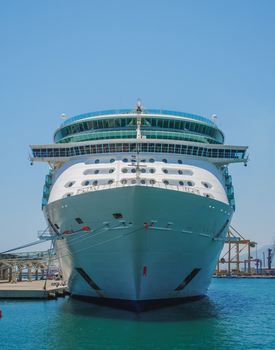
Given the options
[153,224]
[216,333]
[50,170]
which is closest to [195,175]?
[153,224]

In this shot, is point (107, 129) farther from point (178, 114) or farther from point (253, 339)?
point (253, 339)

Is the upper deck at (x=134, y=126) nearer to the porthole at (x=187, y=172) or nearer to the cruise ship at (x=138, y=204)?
the cruise ship at (x=138, y=204)

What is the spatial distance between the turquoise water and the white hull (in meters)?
1.43

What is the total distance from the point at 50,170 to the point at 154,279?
47.0 feet

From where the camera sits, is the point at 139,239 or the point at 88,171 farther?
the point at 88,171

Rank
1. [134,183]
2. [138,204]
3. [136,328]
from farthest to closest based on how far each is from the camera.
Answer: [134,183], [138,204], [136,328]

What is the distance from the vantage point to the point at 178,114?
3262cm

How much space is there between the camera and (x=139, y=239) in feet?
75.5

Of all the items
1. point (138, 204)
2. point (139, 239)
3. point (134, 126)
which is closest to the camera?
point (138, 204)

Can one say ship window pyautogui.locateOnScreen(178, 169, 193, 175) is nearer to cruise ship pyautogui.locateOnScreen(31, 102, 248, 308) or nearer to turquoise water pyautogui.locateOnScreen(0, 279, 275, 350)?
cruise ship pyautogui.locateOnScreen(31, 102, 248, 308)

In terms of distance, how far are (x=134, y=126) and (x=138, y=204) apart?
9459 millimetres

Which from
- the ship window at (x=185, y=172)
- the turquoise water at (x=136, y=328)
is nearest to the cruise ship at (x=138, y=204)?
the ship window at (x=185, y=172)

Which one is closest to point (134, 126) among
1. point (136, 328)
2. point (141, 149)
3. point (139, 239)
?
point (141, 149)

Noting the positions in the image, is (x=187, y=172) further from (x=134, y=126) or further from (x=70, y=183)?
(x=70, y=183)
